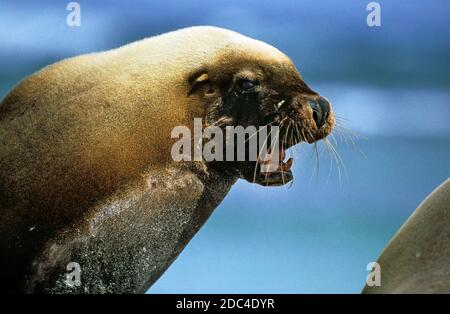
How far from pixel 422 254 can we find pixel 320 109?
122cm

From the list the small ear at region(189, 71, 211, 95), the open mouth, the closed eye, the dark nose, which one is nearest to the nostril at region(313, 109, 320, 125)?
the dark nose

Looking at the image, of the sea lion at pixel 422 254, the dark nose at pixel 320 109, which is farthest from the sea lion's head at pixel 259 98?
the sea lion at pixel 422 254

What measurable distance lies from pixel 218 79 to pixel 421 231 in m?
1.58

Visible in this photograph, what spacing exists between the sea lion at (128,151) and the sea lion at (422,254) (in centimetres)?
93

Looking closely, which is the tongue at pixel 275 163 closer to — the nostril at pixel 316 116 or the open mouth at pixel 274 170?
the open mouth at pixel 274 170

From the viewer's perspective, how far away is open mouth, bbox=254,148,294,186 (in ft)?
17.1

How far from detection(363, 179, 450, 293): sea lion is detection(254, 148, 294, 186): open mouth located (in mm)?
853

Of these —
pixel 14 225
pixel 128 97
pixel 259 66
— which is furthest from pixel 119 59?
pixel 14 225

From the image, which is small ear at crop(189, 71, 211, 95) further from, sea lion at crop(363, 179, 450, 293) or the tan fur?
sea lion at crop(363, 179, 450, 293)

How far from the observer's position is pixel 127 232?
4938mm
